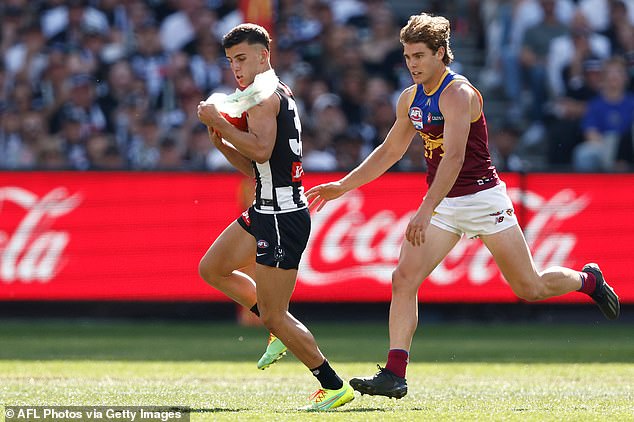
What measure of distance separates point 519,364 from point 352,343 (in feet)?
7.28

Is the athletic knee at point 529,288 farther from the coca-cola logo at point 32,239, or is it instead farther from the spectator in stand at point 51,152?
the spectator in stand at point 51,152

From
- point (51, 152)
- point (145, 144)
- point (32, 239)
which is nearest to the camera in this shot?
point (32, 239)

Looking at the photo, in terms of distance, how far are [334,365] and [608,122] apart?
267 inches

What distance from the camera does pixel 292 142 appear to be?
761cm

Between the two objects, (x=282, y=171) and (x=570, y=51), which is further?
(x=570, y=51)

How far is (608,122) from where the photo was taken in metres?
15.8

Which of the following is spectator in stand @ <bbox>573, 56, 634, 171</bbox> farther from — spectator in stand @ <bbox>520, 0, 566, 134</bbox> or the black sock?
the black sock

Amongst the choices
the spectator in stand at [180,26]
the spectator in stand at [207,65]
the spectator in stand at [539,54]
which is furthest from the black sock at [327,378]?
the spectator in stand at [180,26]

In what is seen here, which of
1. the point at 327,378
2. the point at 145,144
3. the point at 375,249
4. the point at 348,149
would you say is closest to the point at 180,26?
the point at 145,144

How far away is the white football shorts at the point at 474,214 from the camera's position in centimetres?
793

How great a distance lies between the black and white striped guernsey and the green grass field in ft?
4.10

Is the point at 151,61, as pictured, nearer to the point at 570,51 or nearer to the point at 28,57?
the point at 28,57

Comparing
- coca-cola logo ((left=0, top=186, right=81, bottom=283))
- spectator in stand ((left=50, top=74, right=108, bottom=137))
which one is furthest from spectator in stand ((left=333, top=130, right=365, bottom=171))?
coca-cola logo ((left=0, top=186, right=81, bottom=283))

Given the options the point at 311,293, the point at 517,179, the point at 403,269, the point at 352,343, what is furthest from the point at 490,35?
the point at 403,269
